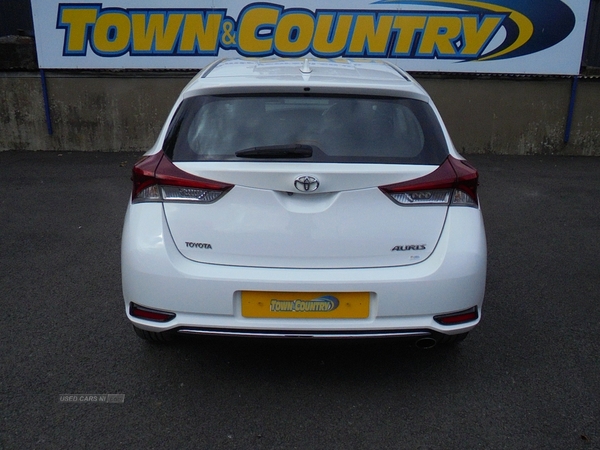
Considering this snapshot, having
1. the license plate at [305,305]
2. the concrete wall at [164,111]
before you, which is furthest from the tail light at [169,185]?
the concrete wall at [164,111]

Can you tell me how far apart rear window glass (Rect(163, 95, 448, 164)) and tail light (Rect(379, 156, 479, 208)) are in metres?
0.09

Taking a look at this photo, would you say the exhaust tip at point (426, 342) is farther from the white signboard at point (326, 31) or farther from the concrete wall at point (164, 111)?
the concrete wall at point (164, 111)

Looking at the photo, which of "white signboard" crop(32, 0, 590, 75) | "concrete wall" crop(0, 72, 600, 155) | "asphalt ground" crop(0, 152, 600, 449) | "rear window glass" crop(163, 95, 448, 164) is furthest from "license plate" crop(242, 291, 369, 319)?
"concrete wall" crop(0, 72, 600, 155)

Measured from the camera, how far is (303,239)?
3.04 m

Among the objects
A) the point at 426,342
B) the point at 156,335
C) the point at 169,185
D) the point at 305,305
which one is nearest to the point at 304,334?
the point at 305,305

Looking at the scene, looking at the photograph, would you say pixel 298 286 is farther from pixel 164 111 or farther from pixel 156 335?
pixel 164 111

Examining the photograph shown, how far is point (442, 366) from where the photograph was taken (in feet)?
12.1

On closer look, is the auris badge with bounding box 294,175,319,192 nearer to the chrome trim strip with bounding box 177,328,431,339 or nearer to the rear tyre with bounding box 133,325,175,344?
the chrome trim strip with bounding box 177,328,431,339

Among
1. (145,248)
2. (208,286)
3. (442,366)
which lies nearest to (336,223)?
(208,286)

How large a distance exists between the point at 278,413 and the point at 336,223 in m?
0.99

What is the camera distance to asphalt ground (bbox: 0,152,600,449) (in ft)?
9.89

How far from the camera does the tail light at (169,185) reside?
3.05m

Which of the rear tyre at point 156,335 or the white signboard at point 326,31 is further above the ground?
the white signboard at point 326,31

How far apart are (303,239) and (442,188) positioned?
2.36ft
